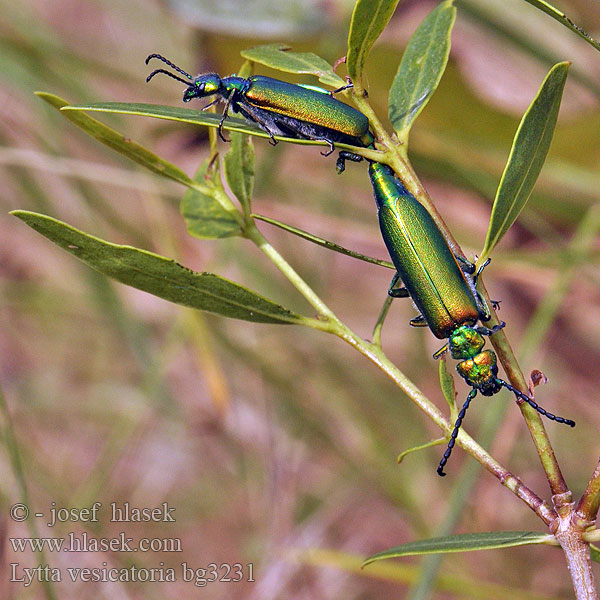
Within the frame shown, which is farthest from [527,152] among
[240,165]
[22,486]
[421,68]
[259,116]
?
[22,486]

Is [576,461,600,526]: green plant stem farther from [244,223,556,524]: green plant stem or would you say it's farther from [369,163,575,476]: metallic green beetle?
[369,163,575,476]: metallic green beetle

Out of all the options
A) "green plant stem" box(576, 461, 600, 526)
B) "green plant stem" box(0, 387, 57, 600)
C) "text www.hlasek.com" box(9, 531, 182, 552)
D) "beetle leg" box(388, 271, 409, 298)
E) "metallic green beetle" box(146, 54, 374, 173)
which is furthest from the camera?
"text www.hlasek.com" box(9, 531, 182, 552)

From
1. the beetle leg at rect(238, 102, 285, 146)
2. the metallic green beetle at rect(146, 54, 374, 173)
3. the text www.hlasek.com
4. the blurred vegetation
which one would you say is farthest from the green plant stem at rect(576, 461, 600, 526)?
the text www.hlasek.com

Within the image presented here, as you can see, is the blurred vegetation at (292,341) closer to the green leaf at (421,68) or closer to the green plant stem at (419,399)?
the green leaf at (421,68)

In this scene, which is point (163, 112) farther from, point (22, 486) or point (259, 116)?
point (22, 486)

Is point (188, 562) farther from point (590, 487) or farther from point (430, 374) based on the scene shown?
point (590, 487)
